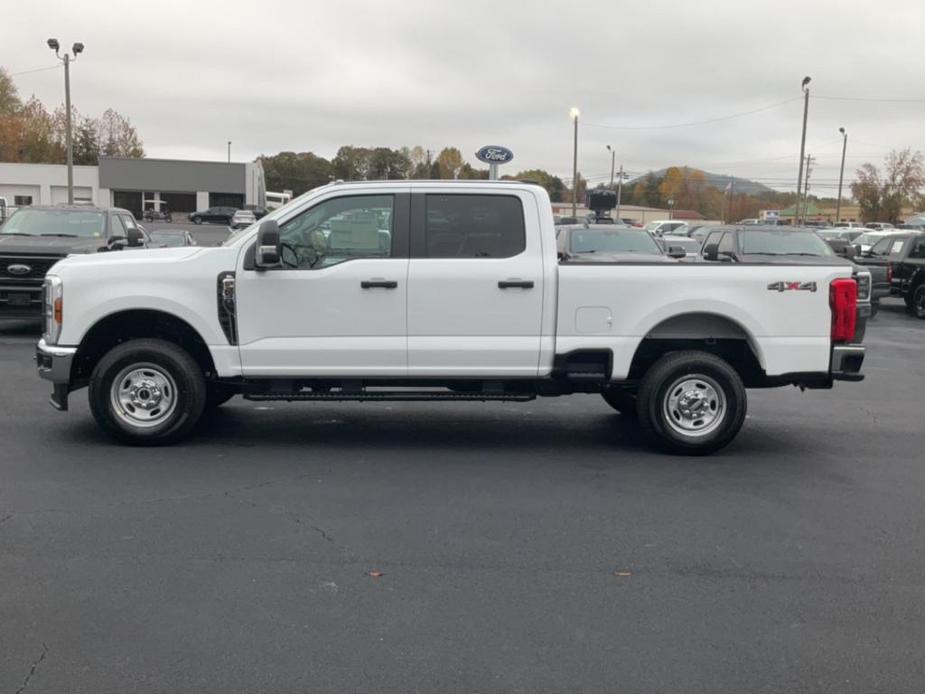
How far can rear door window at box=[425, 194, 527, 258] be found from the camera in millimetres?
7520

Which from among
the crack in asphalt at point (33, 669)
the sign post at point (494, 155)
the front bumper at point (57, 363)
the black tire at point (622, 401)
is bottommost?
the crack in asphalt at point (33, 669)

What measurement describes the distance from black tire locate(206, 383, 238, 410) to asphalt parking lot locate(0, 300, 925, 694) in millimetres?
195

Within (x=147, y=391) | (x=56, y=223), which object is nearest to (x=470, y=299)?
(x=147, y=391)

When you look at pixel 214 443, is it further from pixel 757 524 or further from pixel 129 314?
pixel 757 524

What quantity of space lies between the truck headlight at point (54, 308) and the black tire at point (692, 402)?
4.56m

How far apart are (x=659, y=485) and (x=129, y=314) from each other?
167 inches

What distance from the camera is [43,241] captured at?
47.6 ft

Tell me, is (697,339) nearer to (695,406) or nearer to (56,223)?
(695,406)

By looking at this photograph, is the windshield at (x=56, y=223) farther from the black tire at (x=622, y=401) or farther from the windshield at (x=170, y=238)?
the black tire at (x=622, y=401)

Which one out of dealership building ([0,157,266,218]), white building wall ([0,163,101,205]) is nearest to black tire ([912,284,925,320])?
dealership building ([0,157,266,218])

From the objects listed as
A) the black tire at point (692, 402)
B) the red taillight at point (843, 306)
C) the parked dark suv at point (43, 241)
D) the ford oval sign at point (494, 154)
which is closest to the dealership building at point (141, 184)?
the parked dark suv at point (43, 241)

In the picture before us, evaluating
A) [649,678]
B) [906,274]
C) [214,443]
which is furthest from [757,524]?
[906,274]

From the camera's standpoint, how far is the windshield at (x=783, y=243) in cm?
1600

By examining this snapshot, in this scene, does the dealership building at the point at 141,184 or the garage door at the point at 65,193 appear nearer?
the dealership building at the point at 141,184
